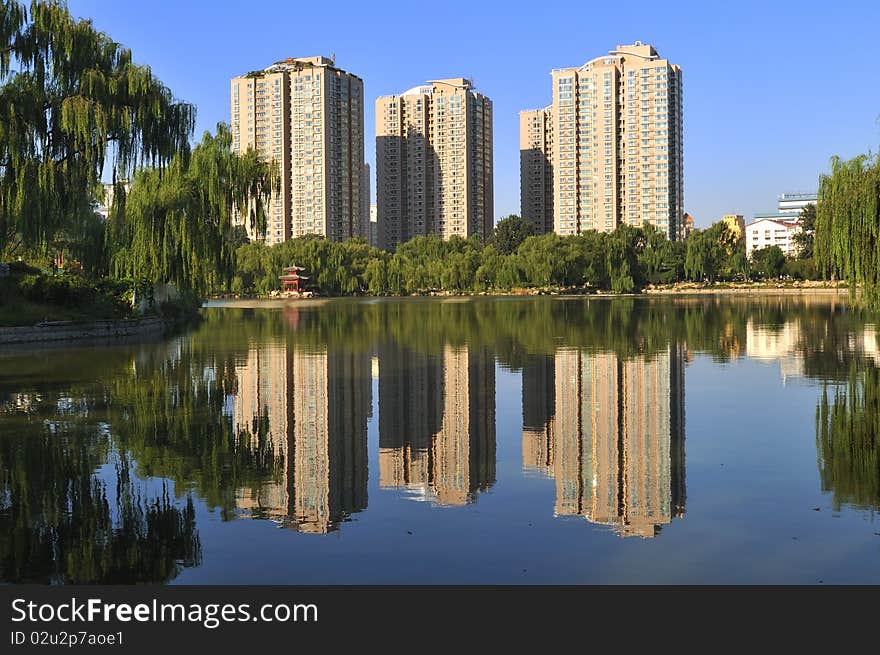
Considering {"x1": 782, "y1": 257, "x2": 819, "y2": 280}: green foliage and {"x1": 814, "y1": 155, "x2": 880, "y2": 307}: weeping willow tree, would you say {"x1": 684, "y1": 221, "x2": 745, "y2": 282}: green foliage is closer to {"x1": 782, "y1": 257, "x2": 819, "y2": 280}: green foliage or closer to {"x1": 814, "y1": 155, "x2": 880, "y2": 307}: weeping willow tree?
{"x1": 782, "y1": 257, "x2": 819, "y2": 280}: green foliage

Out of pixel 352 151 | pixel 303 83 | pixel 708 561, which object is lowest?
pixel 708 561

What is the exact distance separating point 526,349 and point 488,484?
49.9 ft

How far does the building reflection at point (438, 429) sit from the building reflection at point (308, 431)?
336mm

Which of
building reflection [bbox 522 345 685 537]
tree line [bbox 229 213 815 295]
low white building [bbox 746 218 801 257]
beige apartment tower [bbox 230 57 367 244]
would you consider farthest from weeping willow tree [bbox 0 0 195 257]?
low white building [bbox 746 218 801 257]

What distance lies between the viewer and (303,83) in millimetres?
119125

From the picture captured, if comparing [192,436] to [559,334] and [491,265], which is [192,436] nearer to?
[559,334]

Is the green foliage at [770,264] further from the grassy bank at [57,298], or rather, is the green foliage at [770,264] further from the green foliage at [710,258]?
the grassy bank at [57,298]

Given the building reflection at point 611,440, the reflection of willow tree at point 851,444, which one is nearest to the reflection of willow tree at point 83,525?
the building reflection at point 611,440

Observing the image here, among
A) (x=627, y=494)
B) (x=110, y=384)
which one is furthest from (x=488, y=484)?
(x=110, y=384)

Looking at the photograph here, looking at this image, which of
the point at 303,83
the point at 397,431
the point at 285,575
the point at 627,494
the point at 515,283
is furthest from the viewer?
the point at 303,83

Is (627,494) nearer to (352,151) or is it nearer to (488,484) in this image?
(488,484)

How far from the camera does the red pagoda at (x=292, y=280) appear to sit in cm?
9806

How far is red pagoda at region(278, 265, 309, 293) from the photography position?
98.1 meters

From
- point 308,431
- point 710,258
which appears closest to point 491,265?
point 710,258
